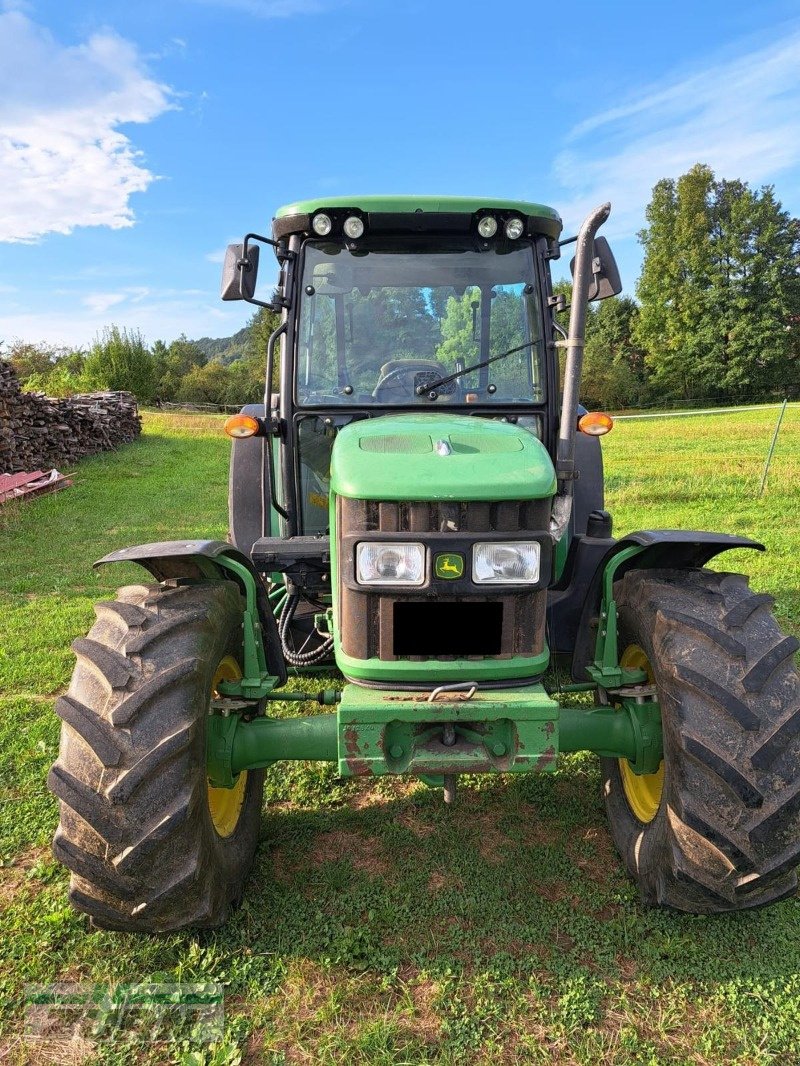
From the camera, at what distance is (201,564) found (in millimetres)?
2906

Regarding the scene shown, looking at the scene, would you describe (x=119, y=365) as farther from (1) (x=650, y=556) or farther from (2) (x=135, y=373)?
(1) (x=650, y=556)

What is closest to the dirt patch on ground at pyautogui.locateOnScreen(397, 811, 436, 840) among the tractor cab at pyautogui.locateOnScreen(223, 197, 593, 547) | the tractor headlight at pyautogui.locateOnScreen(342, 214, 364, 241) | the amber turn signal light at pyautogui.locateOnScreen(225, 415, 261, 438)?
the tractor cab at pyautogui.locateOnScreen(223, 197, 593, 547)

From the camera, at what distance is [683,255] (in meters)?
49.5

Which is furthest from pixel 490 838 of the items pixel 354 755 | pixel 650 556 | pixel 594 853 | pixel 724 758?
pixel 650 556

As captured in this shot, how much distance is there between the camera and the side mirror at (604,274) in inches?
124

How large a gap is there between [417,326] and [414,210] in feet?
1.71

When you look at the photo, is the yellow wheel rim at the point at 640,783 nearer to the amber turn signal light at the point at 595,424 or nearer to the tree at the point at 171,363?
the amber turn signal light at the point at 595,424

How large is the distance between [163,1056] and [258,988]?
0.33 meters

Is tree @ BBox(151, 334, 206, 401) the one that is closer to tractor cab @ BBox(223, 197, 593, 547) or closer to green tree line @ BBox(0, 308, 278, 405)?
green tree line @ BBox(0, 308, 278, 405)

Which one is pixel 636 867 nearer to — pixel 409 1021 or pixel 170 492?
pixel 409 1021

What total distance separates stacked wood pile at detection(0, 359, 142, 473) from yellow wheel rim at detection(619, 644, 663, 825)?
13427 mm

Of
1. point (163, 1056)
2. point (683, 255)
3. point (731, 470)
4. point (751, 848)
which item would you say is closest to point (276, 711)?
point (163, 1056)

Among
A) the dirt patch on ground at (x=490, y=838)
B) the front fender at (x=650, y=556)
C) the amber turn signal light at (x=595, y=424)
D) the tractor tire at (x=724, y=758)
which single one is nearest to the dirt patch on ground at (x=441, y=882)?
the dirt patch on ground at (x=490, y=838)

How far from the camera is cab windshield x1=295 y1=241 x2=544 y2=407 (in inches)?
140
